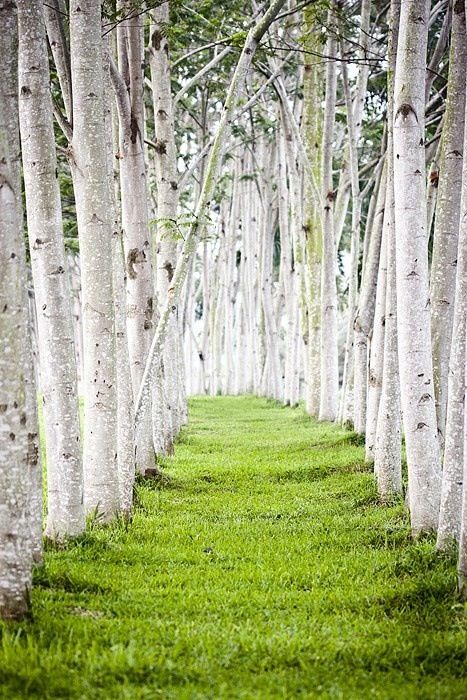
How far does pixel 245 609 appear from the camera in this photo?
496 centimetres

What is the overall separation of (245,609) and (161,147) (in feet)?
28.6

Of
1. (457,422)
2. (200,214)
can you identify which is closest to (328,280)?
(200,214)

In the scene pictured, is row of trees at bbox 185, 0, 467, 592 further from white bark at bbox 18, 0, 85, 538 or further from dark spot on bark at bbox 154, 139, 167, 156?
dark spot on bark at bbox 154, 139, 167, 156

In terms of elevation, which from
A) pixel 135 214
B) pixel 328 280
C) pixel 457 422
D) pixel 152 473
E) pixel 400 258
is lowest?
pixel 152 473

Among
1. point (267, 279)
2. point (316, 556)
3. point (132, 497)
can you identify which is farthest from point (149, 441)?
point (267, 279)

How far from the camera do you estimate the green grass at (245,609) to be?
385 centimetres

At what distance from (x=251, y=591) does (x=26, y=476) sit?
5.69ft

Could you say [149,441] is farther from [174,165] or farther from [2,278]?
[2,278]

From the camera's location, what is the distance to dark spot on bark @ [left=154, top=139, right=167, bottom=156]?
1226 cm

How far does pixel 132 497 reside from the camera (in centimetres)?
811

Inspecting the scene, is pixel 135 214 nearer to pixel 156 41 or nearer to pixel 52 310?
pixel 52 310

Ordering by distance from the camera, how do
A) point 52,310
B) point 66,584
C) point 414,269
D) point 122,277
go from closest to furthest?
point 66,584 → point 52,310 → point 414,269 → point 122,277

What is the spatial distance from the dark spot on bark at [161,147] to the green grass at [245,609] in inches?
224

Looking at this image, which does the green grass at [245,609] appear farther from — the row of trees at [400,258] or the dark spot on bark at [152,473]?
the dark spot on bark at [152,473]
